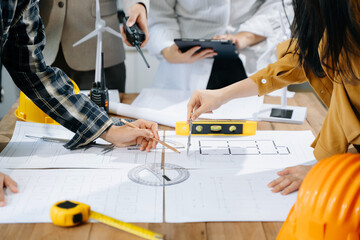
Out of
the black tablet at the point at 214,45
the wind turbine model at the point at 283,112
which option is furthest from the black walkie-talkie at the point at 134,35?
the wind turbine model at the point at 283,112

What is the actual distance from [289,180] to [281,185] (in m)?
0.03

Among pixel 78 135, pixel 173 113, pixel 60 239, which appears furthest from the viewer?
pixel 173 113

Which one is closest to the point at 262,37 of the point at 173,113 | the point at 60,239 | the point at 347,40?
the point at 173,113

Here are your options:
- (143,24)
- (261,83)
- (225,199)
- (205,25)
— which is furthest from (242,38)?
(225,199)

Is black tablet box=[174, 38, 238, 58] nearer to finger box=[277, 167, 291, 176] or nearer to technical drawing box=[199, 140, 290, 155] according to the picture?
technical drawing box=[199, 140, 290, 155]

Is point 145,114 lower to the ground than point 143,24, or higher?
lower

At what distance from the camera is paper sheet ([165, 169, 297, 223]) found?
33.8 inches

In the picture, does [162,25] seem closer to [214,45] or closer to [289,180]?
[214,45]

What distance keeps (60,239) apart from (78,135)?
445 millimetres

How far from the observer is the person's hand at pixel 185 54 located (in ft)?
5.62

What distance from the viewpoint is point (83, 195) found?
0.93 meters

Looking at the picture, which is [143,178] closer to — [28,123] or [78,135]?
[78,135]

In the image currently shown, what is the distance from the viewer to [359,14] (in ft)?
2.69

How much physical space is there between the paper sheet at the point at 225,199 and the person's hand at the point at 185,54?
772mm
